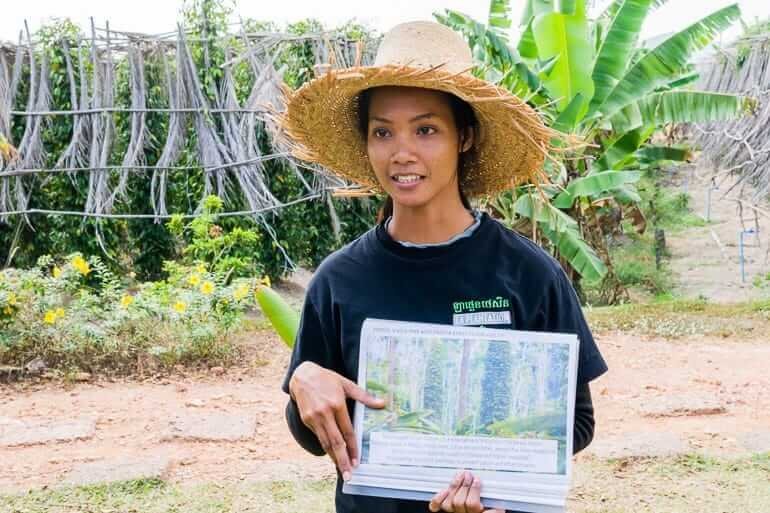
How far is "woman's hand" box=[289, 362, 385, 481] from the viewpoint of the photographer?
53.3 inches

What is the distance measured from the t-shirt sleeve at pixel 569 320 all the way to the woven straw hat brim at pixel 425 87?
313 mm

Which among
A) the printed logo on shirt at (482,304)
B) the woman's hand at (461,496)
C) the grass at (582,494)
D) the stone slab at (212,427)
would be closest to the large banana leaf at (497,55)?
the stone slab at (212,427)

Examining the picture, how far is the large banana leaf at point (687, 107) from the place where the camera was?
274 inches

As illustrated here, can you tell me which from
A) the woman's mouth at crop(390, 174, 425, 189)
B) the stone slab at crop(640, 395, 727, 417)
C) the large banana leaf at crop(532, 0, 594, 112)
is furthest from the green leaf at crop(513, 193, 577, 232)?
the woman's mouth at crop(390, 174, 425, 189)

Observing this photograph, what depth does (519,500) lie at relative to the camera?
1303 millimetres

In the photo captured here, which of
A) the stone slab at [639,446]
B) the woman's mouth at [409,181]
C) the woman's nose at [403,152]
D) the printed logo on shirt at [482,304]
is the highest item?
the woman's nose at [403,152]

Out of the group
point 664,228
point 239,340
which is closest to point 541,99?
point 239,340

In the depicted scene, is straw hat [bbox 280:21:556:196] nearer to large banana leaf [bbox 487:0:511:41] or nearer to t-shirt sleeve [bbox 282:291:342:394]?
t-shirt sleeve [bbox 282:291:342:394]

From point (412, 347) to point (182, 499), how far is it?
2579 mm

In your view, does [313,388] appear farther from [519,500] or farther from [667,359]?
[667,359]

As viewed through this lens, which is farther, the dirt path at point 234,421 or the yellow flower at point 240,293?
→ the yellow flower at point 240,293

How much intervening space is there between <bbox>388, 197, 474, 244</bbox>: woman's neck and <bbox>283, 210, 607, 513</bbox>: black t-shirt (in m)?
0.03

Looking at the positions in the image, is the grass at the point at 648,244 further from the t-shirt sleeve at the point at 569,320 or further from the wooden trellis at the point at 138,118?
the t-shirt sleeve at the point at 569,320

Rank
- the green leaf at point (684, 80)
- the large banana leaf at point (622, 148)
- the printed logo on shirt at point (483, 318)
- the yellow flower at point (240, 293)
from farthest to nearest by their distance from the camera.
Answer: the green leaf at point (684, 80)
the large banana leaf at point (622, 148)
the yellow flower at point (240, 293)
the printed logo on shirt at point (483, 318)
